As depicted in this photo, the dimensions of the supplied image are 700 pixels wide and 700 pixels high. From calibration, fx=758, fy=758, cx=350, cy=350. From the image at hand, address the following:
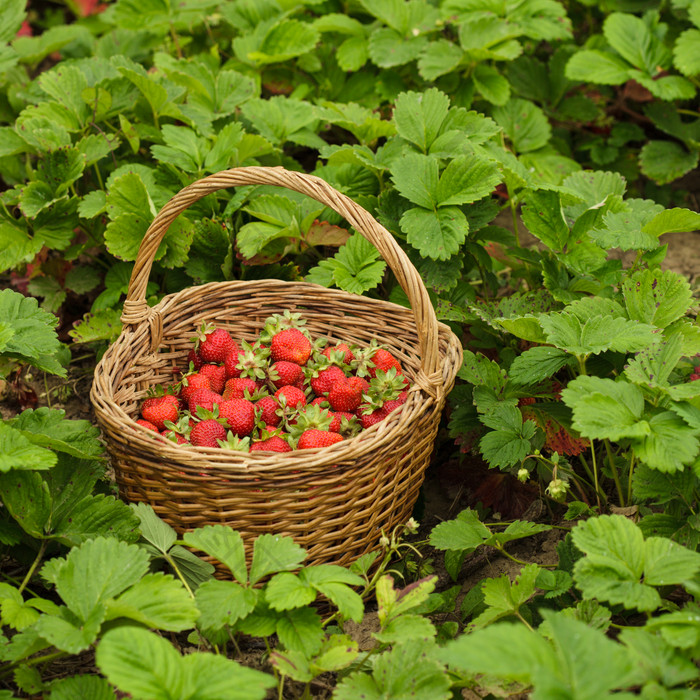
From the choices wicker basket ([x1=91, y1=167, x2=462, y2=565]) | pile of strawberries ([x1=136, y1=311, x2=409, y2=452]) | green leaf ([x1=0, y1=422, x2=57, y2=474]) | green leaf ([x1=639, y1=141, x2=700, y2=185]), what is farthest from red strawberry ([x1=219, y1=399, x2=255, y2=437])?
green leaf ([x1=639, y1=141, x2=700, y2=185])

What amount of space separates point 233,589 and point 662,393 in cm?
90

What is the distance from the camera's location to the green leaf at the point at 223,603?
4.22ft

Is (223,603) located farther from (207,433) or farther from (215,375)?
(215,375)

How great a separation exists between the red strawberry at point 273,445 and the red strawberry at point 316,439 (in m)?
0.03

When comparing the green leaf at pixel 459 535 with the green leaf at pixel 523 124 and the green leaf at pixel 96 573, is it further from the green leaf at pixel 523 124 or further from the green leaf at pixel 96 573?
the green leaf at pixel 523 124

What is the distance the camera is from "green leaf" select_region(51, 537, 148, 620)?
4.12ft

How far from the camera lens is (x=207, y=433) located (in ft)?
5.53

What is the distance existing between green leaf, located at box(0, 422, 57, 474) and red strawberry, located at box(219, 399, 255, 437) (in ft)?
1.45

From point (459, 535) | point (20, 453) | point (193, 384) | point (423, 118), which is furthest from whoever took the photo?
point (423, 118)

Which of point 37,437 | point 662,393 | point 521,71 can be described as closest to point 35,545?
point 37,437

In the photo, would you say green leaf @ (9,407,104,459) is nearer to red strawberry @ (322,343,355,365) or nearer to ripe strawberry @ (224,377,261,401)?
ripe strawberry @ (224,377,261,401)

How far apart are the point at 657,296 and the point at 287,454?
90 centimetres

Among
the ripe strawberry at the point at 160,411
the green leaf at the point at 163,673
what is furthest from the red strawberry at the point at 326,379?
the green leaf at the point at 163,673

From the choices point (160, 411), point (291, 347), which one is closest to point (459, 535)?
point (291, 347)
